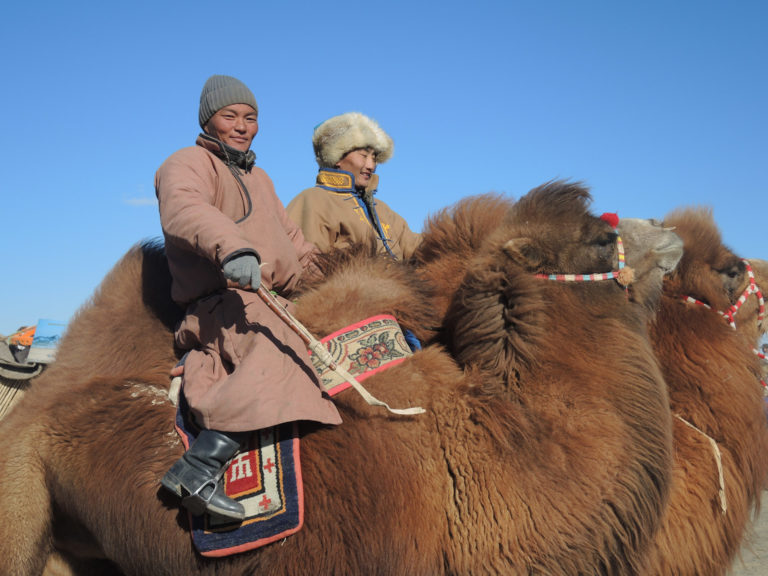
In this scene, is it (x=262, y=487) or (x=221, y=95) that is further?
(x=221, y=95)

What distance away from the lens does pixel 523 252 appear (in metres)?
3.15

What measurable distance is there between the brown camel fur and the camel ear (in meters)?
1.13

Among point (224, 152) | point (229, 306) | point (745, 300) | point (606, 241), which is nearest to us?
point (229, 306)

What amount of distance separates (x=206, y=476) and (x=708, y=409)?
8.86ft

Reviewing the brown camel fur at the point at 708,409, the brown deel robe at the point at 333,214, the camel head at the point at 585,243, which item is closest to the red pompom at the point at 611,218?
the camel head at the point at 585,243

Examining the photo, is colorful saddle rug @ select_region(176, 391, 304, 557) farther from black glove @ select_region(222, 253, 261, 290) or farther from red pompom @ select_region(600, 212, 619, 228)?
red pompom @ select_region(600, 212, 619, 228)

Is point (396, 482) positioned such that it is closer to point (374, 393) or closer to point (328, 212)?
point (374, 393)

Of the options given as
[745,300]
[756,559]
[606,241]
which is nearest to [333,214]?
[606,241]

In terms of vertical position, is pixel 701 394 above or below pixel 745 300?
below

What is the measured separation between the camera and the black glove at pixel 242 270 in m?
2.46

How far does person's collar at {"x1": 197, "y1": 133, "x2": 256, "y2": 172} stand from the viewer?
11.1ft

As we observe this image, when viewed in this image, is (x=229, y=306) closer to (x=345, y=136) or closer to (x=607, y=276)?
(x=607, y=276)

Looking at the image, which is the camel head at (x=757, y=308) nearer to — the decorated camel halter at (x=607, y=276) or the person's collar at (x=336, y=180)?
the decorated camel halter at (x=607, y=276)

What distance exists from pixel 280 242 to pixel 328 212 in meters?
1.38
